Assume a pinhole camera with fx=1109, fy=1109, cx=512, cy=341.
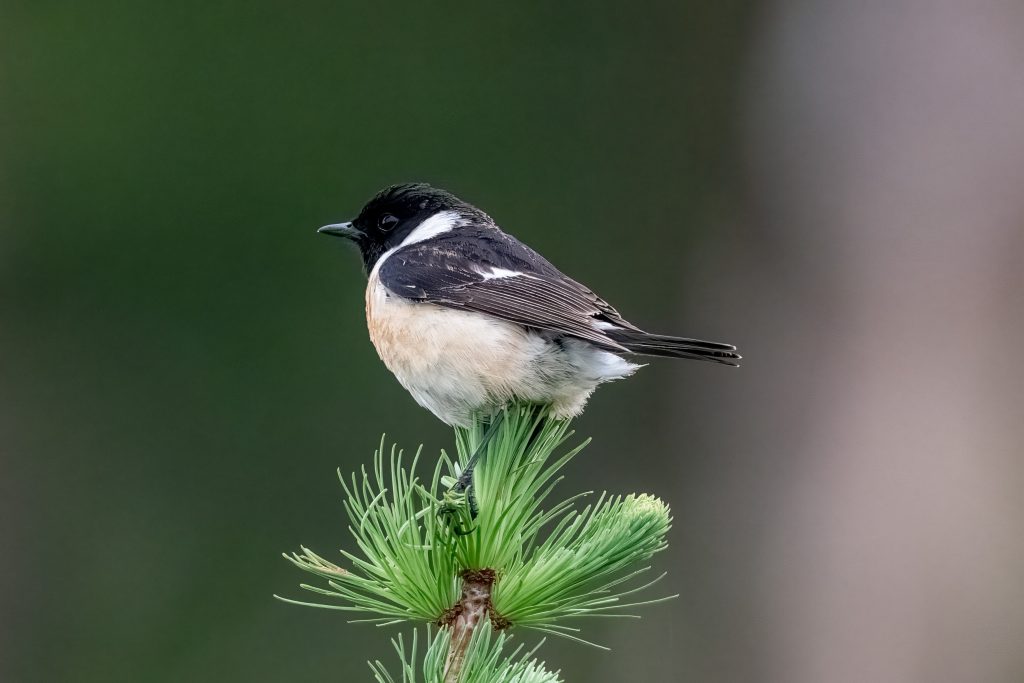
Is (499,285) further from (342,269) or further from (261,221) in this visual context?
(261,221)

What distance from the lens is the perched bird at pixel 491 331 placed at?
3.03 meters

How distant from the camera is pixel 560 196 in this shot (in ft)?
22.5

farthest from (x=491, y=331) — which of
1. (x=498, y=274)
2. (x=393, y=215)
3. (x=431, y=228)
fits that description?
(x=393, y=215)

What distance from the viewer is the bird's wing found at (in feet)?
10.0

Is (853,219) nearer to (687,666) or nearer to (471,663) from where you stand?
(687,666)

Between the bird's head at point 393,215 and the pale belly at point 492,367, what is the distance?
77cm

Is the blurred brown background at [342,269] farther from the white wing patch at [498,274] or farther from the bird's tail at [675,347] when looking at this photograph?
the bird's tail at [675,347]

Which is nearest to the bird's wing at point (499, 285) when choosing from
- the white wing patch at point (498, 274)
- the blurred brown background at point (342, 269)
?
the white wing patch at point (498, 274)

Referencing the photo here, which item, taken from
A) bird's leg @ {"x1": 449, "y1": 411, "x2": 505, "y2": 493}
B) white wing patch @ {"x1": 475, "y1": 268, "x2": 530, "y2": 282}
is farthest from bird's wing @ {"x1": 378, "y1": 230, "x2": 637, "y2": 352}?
bird's leg @ {"x1": 449, "y1": 411, "x2": 505, "y2": 493}

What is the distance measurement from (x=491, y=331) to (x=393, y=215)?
1.03 m

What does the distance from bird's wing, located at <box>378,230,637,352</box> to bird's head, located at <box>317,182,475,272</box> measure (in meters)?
0.26

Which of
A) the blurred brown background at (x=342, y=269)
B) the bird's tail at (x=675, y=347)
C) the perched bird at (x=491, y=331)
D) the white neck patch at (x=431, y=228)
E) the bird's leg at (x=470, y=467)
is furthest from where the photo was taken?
the blurred brown background at (x=342, y=269)

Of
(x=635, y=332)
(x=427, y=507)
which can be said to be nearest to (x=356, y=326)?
(x=635, y=332)

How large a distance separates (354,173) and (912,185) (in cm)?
323
